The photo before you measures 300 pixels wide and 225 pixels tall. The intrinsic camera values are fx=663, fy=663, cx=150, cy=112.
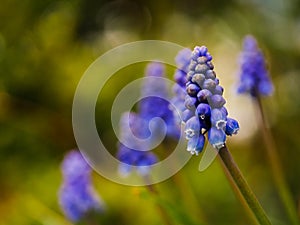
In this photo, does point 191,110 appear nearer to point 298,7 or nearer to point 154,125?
point 154,125

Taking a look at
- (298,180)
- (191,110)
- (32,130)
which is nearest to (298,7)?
(298,180)

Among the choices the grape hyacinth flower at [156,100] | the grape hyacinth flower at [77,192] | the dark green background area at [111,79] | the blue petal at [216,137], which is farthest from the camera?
the dark green background area at [111,79]

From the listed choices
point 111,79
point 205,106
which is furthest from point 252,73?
point 111,79

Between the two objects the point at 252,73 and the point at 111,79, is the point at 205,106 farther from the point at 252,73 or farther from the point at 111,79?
the point at 111,79

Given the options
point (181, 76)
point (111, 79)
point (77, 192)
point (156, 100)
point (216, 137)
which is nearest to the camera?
point (216, 137)

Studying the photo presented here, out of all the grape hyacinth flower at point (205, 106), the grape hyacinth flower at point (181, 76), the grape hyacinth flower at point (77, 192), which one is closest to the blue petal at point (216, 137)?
the grape hyacinth flower at point (205, 106)

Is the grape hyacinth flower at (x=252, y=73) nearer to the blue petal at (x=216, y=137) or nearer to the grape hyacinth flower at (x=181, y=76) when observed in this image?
the grape hyacinth flower at (x=181, y=76)
